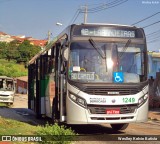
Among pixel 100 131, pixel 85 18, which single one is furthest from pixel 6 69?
pixel 100 131

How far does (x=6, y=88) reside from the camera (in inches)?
1374

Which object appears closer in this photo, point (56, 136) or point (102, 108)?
point (56, 136)

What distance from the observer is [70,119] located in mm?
11984

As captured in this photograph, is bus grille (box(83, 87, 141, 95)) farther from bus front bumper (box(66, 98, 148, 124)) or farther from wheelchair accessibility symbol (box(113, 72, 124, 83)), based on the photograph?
bus front bumper (box(66, 98, 148, 124))

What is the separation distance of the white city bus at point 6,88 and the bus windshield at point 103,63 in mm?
23419

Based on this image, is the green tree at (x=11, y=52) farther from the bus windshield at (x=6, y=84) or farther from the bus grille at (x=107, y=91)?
the bus grille at (x=107, y=91)

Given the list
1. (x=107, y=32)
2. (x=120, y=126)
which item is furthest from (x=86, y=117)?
(x=107, y=32)

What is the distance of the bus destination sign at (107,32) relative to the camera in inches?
496

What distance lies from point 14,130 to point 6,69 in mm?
72247

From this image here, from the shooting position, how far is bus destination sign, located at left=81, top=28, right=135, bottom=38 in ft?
41.4

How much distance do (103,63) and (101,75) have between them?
390mm

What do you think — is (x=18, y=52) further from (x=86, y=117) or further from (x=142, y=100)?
(x=86, y=117)

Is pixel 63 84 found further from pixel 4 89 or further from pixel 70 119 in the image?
pixel 4 89

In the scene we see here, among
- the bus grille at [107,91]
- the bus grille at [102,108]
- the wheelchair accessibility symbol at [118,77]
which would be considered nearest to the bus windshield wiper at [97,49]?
the wheelchair accessibility symbol at [118,77]
